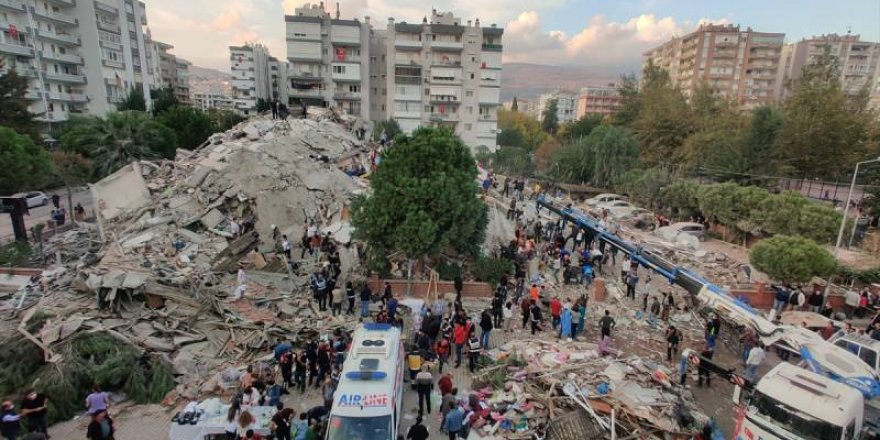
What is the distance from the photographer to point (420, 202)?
15227mm

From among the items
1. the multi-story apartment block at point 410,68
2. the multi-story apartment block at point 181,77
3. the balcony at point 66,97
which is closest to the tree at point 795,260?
the multi-story apartment block at point 410,68

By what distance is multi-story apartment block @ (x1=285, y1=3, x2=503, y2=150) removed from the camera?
173 ft

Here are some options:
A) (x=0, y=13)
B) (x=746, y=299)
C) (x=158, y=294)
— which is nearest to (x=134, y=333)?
(x=158, y=294)

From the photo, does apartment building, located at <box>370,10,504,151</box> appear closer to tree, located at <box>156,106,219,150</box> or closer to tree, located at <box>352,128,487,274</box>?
tree, located at <box>156,106,219,150</box>

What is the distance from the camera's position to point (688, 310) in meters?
16.0

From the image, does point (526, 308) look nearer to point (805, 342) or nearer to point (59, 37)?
point (805, 342)

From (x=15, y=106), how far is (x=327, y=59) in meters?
29.5

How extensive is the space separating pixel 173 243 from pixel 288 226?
4190 millimetres

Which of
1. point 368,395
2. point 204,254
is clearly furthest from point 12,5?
point 368,395

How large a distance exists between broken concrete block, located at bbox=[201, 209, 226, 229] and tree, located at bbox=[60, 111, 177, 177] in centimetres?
1582

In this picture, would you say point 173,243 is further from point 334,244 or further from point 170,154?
point 170,154

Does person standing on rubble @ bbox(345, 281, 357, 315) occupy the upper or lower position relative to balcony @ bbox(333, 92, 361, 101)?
lower

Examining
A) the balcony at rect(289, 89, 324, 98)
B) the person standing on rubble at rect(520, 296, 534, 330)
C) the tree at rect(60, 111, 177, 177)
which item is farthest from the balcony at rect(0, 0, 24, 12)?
the person standing on rubble at rect(520, 296, 534, 330)

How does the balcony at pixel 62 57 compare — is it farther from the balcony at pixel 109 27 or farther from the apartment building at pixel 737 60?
the apartment building at pixel 737 60
